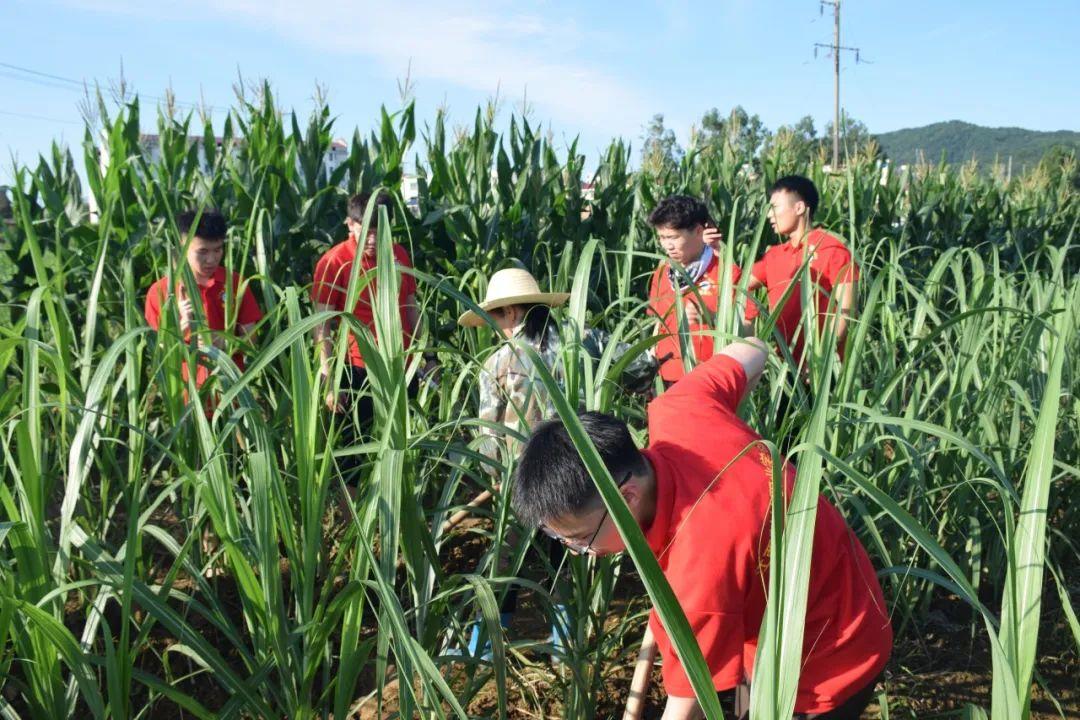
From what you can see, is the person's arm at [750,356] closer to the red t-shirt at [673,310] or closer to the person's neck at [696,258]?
the red t-shirt at [673,310]

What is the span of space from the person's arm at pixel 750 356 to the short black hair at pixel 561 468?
1.69 feet

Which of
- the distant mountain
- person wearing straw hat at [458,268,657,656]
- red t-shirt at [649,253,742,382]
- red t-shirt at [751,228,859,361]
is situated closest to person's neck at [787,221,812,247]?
red t-shirt at [751,228,859,361]

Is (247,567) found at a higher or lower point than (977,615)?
higher

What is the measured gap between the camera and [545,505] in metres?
1.25

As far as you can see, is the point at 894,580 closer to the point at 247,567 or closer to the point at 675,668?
the point at 675,668

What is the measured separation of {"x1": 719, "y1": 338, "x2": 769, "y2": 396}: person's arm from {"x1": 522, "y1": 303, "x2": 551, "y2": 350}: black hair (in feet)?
2.56

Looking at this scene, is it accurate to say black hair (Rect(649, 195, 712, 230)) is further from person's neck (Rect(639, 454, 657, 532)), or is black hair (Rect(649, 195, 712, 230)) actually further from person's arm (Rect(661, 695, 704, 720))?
person's arm (Rect(661, 695, 704, 720))

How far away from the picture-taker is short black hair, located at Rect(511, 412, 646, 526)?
4.06ft

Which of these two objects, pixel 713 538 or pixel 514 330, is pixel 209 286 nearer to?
pixel 514 330

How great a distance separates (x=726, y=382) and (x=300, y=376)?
790 mm

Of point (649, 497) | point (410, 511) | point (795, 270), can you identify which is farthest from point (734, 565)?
point (795, 270)

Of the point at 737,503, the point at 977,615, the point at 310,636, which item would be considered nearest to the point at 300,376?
the point at 310,636

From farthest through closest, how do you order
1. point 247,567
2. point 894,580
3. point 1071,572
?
point 1071,572 → point 894,580 → point 247,567

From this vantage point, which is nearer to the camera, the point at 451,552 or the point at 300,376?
the point at 300,376
